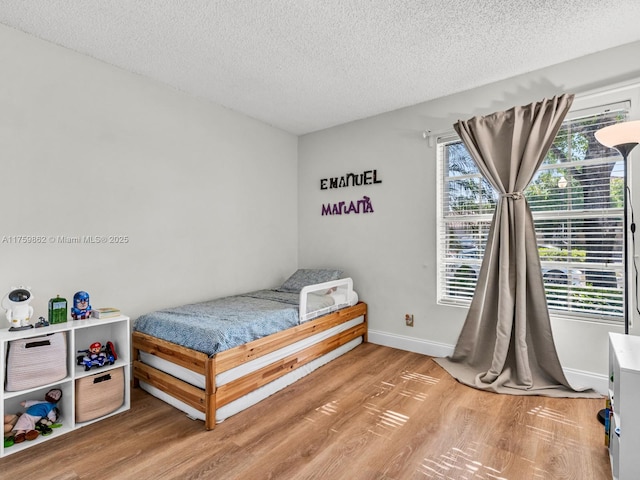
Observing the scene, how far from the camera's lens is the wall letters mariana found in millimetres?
3576

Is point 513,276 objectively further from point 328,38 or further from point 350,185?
point 328,38

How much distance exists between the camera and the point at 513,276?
2.60 metres

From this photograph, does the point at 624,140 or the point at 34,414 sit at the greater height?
the point at 624,140

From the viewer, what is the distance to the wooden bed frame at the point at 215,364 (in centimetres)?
199

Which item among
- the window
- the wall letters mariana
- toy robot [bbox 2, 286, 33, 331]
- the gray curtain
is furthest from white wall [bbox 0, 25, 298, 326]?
the window

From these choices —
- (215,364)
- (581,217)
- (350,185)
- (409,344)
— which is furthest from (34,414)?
(581,217)

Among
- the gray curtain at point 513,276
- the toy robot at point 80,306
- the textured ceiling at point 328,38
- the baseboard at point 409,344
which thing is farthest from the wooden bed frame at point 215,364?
the textured ceiling at point 328,38

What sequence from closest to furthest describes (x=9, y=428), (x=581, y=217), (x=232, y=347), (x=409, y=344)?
1. (x=9, y=428)
2. (x=232, y=347)
3. (x=581, y=217)
4. (x=409, y=344)

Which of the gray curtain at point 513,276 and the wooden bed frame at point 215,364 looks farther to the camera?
the gray curtain at point 513,276

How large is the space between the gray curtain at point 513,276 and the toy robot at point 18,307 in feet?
9.75

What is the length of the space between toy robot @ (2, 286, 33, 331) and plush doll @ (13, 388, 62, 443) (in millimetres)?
467

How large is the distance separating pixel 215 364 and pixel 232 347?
0.16 meters

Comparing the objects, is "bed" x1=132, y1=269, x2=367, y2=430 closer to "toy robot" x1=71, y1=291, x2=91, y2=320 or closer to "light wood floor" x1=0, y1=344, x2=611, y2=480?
"light wood floor" x1=0, y1=344, x2=611, y2=480

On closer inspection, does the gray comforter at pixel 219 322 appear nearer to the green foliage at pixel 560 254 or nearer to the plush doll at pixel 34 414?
the plush doll at pixel 34 414
